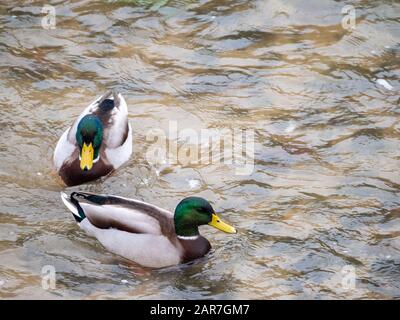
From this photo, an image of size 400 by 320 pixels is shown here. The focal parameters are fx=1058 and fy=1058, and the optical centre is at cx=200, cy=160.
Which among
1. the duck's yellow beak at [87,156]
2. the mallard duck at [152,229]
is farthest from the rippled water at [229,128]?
the duck's yellow beak at [87,156]

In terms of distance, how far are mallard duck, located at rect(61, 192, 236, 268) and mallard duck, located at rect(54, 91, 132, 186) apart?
871mm

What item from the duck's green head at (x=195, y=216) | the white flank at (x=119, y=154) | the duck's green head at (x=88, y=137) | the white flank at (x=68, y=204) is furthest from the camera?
the white flank at (x=119, y=154)

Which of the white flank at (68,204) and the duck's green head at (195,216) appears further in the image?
the white flank at (68,204)

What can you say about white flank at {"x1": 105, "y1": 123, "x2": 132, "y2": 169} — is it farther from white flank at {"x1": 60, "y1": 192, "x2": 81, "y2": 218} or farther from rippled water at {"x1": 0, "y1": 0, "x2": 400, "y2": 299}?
white flank at {"x1": 60, "y1": 192, "x2": 81, "y2": 218}

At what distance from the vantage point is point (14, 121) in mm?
9703

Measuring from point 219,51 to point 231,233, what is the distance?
9.54ft

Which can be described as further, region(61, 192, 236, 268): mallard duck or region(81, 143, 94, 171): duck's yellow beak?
region(81, 143, 94, 171): duck's yellow beak

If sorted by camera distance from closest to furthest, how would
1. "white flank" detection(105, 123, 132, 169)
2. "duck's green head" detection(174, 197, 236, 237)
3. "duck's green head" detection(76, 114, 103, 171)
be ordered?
"duck's green head" detection(174, 197, 236, 237), "duck's green head" detection(76, 114, 103, 171), "white flank" detection(105, 123, 132, 169)

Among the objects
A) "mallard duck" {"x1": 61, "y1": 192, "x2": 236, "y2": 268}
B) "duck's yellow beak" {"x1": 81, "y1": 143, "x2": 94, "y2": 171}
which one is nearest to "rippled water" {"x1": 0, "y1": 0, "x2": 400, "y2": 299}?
"mallard duck" {"x1": 61, "y1": 192, "x2": 236, "y2": 268}

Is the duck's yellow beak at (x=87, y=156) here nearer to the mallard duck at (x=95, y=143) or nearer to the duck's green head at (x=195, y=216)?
the mallard duck at (x=95, y=143)

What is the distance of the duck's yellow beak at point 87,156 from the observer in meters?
9.08

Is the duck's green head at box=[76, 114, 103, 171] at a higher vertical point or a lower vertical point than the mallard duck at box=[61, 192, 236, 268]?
higher

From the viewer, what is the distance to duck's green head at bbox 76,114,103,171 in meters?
9.02

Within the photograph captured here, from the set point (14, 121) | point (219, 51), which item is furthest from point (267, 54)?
point (14, 121)
